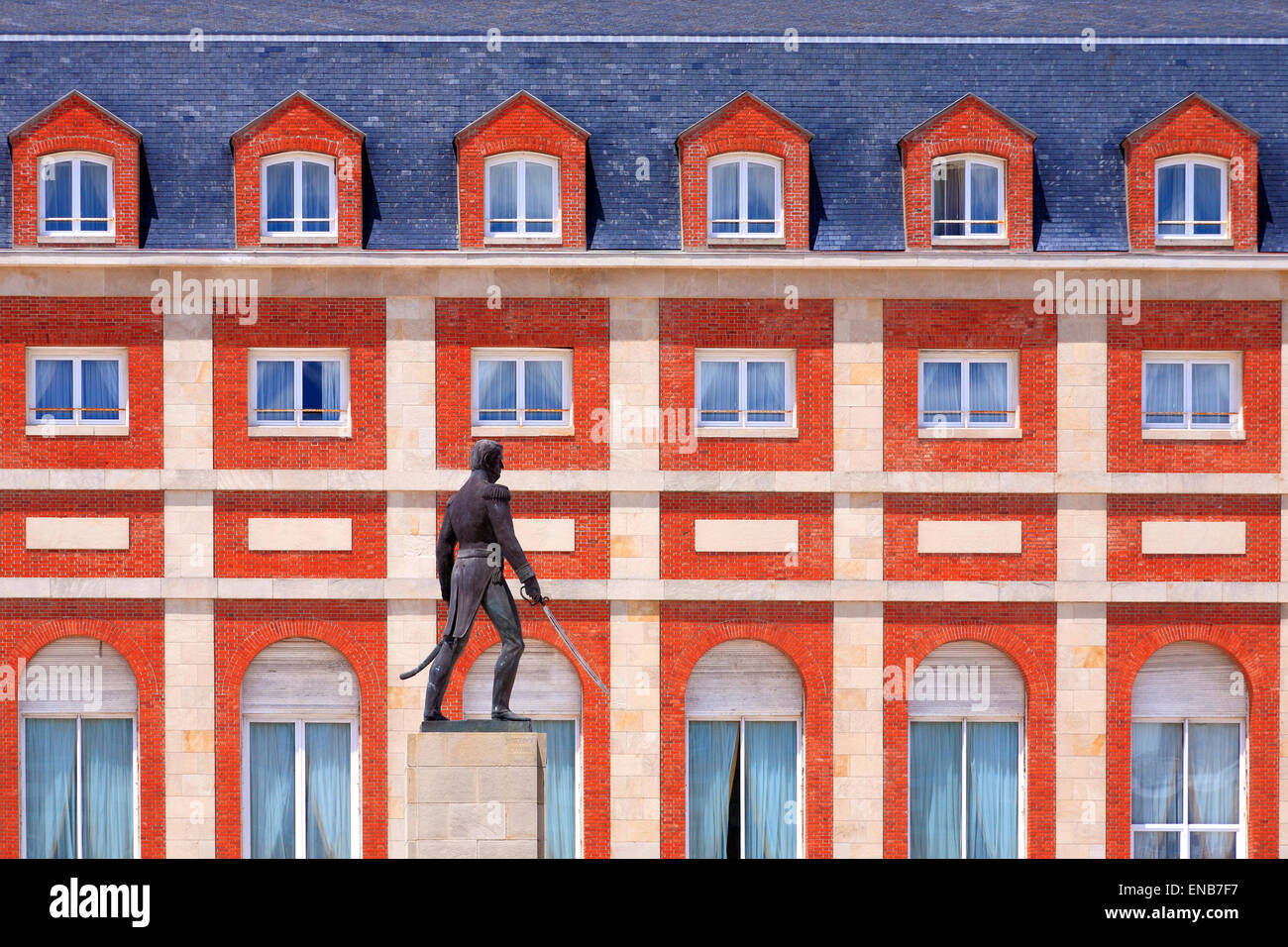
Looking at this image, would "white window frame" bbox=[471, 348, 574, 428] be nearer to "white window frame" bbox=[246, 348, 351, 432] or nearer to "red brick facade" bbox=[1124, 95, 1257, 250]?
"white window frame" bbox=[246, 348, 351, 432]

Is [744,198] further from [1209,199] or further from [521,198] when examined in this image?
[1209,199]

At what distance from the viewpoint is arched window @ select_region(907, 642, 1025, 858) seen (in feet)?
87.7

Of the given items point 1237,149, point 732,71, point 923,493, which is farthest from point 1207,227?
point 732,71

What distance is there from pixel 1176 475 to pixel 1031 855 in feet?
21.2

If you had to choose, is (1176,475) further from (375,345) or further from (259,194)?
(259,194)

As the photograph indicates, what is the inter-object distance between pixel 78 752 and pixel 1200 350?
19.0m

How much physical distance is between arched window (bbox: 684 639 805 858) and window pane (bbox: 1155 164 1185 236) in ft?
30.8

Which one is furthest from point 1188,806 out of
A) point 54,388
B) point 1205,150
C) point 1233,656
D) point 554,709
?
point 54,388

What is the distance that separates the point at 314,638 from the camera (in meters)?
26.4

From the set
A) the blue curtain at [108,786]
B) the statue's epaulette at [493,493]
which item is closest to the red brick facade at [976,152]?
the statue's epaulette at [493,493]

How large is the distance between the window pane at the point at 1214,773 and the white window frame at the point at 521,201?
13.0m

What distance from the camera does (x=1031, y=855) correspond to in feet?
87.0

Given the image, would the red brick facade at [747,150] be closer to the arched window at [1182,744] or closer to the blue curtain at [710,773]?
the blue curtain at [710,773]
